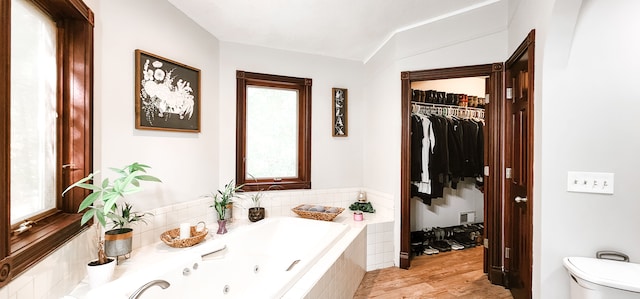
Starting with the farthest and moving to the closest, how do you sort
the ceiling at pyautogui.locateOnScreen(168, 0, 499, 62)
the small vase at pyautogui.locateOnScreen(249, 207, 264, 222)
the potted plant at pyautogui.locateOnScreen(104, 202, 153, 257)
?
the small vase at pyautogui.locateOnScreen(249, 207, 264, 222)
the ceiling at pyautogui.locateOnScreen(168, 0, 499, 62)
the potted plant at pyautogui.locateOnScreen(104, 202, 153, 257)

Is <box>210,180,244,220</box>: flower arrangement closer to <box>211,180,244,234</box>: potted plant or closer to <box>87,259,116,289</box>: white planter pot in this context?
<box>211,180,244,234</box>: potted plant

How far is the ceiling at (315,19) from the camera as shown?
2.30 m

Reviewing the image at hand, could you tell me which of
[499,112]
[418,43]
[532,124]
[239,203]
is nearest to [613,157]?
[532,124]

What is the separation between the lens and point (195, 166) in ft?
8.53

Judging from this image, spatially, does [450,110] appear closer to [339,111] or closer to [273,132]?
[339,111]

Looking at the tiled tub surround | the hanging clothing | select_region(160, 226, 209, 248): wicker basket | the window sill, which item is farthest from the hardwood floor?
the window sill

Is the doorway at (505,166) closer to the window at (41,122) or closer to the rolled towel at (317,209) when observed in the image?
the rolled towel at (317,209)

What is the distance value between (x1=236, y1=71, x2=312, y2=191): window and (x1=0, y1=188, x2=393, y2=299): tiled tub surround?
0.68 ft

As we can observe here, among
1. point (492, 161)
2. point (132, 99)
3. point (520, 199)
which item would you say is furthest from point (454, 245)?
point (132, 99)

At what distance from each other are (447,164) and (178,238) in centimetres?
273

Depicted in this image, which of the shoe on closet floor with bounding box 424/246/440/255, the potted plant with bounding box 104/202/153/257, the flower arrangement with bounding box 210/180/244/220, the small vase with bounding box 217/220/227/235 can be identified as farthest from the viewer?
the shoe on closet floor with bounding box 424/246/440/255

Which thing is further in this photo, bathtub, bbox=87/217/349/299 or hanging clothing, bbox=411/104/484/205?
hanging clothing, bbox=411/104/484/205

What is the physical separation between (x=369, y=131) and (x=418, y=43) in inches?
44.2

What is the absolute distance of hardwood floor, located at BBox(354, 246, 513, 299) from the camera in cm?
235
